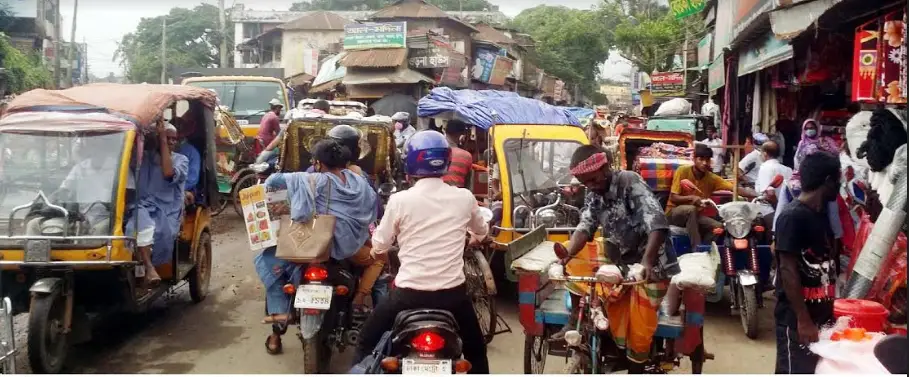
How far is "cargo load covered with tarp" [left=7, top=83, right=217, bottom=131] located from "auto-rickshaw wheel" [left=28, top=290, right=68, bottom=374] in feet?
4.55

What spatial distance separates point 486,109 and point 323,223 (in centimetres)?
562

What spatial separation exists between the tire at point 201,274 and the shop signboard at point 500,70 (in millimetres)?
25583

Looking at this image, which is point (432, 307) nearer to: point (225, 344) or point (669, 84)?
point (225, 344)

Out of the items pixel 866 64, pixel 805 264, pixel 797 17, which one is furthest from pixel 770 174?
pixel 805 264

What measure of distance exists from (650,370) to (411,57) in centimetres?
2086

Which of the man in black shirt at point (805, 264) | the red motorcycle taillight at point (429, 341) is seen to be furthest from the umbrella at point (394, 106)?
the red motorcycle taillight at point (429, 341)

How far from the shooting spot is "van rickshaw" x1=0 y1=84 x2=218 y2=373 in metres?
4.91

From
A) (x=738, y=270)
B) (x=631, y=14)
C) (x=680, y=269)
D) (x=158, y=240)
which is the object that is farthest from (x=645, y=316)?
(x=631, y=14)

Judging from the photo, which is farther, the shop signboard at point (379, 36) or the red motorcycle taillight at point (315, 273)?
the shop signboard at point (379, 36)

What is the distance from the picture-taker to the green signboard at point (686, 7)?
51.1 ft

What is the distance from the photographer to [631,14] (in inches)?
1554

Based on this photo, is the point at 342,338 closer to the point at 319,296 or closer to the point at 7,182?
the point at 319,296

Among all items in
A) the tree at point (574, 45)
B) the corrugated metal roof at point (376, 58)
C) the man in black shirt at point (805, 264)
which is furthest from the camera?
the tree at point (574, 45)

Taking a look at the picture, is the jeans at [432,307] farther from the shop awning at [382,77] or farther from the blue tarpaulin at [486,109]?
the shop awning at [382,77]
